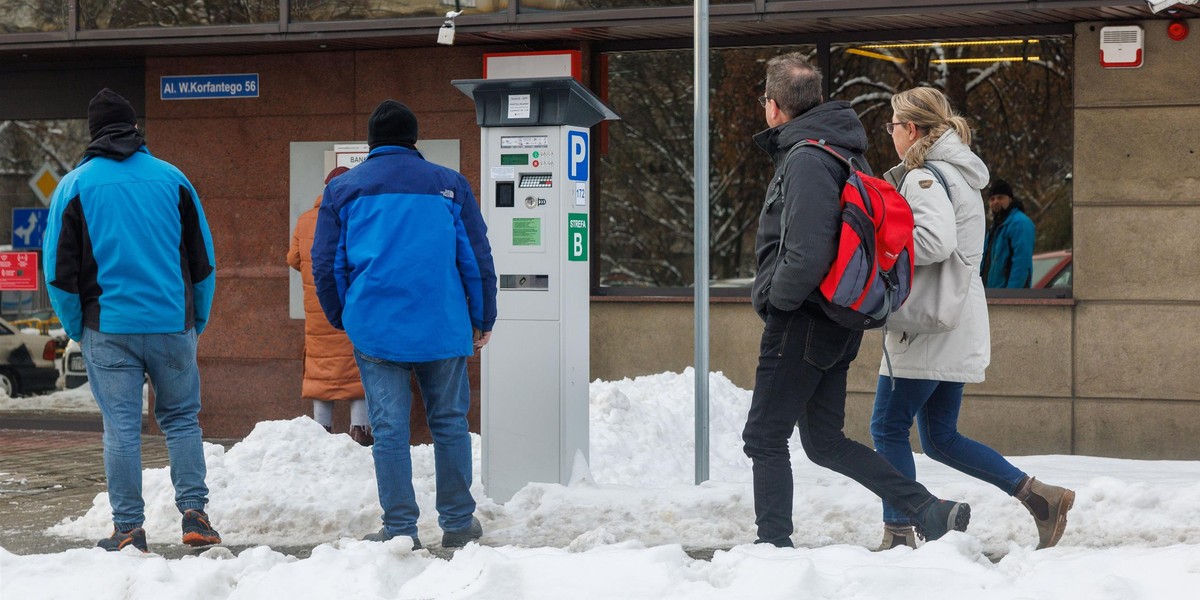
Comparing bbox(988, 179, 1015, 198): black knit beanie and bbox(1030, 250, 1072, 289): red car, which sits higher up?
bbox(988, 179, 1015, 198): black knit beanie

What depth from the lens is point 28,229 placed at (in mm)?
11141

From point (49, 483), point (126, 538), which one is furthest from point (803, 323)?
point (49, 483)

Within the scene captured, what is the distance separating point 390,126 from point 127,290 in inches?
49.4

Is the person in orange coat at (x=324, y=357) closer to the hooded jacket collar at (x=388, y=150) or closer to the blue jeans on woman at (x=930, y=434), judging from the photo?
the hooded jacket collar at (x=388, y=150)

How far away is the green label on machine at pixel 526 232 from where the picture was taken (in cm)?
669

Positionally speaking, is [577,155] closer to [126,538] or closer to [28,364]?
[126,538]

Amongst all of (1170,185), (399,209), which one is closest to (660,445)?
(399,209)

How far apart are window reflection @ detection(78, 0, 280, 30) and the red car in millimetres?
5337

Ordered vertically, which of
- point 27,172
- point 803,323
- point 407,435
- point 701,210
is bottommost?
point 407,435

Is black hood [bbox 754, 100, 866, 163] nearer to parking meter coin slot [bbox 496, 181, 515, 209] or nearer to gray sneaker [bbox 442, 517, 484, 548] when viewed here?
parking meter coin slot [bbox 496, 181, 515, 209]

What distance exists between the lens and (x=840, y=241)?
16.0ft

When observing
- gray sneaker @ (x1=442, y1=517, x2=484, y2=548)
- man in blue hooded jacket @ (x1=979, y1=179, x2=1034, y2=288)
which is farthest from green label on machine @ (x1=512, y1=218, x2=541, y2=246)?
man in blue hooded jacket @ (x1=979, y1=179, x2=1034, y2=288)

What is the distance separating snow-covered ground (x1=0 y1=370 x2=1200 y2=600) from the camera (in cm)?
434

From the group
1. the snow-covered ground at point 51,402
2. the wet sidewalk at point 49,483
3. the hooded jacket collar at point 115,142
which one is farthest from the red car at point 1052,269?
the snow-covered ground at point 51,402
